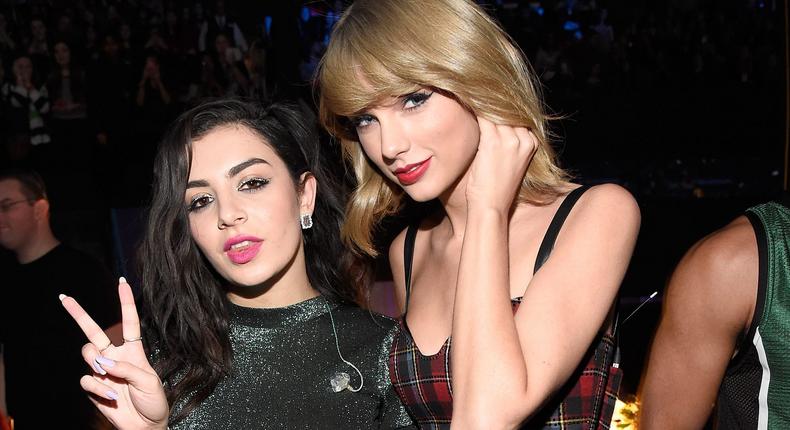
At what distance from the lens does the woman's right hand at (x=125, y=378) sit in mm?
1715

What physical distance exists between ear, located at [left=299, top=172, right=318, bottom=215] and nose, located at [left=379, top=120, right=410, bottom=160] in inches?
15.0

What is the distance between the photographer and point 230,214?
198 centimetres

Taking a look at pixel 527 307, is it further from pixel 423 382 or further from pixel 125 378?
pixel 125 378

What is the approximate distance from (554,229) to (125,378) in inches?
36.6

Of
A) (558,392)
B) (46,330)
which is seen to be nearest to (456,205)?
(558,392)

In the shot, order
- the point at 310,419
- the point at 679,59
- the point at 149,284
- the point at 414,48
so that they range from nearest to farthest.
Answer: the point at 414,48
the point at 310,419
the point at 149,284
the point at 679,59

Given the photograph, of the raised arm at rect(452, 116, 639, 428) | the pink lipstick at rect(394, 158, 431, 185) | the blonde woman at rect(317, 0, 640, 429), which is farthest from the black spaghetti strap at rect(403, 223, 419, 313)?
the raised arm at rect(452, 116, 639, 428)

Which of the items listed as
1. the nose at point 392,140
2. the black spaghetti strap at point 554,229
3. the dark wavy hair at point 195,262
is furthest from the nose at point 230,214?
the black spaghetti strap at point 554,229

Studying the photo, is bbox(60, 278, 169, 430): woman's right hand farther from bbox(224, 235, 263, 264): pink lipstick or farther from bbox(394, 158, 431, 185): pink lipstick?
bbox(394, 158, 431, 185): pink lipstick

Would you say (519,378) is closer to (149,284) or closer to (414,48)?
(414,48)

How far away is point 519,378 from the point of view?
5.24 ft

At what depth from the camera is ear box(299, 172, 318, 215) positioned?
220cm

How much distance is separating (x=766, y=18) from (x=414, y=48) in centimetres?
951

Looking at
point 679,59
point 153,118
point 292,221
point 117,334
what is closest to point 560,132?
point 679,59
